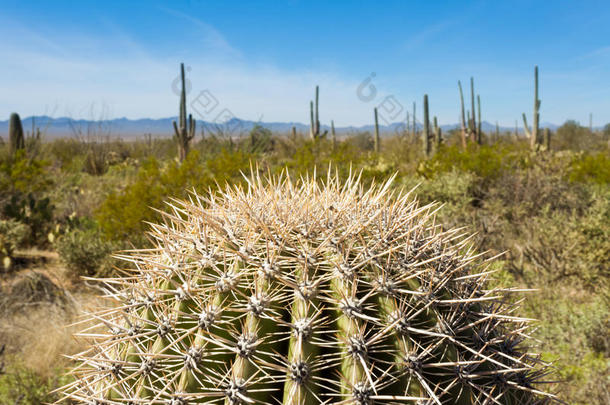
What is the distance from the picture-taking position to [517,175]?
12.4 m

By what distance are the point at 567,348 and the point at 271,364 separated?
15.5 ft

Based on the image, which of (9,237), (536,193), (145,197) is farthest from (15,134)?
(536,193)

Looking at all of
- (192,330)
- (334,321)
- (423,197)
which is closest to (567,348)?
(334,321)

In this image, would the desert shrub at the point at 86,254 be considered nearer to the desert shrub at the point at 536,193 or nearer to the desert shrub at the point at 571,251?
the desert shrub at the point at 571,251

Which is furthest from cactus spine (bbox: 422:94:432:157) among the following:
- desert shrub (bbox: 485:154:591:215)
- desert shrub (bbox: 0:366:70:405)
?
desert shrub (bbox: 0:366:70:405)

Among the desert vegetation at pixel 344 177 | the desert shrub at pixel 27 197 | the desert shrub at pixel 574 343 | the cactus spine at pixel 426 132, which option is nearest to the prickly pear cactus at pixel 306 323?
the desert vegetation at pixel 344 177

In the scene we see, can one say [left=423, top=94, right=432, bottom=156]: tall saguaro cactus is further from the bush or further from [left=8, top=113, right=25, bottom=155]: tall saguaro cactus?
[left=8, top=113, right=25, bottom=155]: tall saguaro cactus

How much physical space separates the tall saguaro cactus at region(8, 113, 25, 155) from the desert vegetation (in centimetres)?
5

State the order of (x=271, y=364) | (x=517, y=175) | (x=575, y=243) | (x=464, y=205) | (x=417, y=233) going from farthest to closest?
(x=517, y=175) → (x=464, y=205) → (x=575, y=243) → (x=417, y=233) → (x=271, y=364)

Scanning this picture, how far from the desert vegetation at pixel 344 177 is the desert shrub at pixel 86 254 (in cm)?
3

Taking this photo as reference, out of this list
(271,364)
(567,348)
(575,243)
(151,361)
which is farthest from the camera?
(575,243)

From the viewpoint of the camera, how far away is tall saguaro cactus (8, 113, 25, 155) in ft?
55.9

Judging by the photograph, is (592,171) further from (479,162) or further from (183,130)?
(183,130)

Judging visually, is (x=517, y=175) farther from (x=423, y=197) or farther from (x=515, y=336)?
(x=515, y=336)
